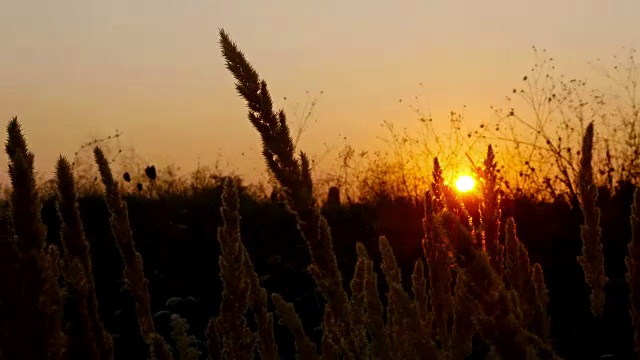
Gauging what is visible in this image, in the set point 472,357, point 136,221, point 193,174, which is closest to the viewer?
point 472,357

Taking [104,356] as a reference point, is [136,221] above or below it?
above

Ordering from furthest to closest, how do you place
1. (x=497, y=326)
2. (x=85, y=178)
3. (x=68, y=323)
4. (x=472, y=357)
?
(x=85, y=178) → (x=472, y=357) → (x=68, y=323) → (x=497, y=326)

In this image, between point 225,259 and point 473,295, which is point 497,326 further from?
point 225,259

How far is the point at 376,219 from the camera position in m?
11.0

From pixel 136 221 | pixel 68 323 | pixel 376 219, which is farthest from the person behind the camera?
pixel 376 219

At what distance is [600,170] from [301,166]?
10139 mm

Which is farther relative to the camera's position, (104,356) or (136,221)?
(136,221)

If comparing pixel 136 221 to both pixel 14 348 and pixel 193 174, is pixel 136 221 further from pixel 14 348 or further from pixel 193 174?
pixel 14 348

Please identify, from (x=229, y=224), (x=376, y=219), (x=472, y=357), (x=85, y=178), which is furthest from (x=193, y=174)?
(x=229, y=224)

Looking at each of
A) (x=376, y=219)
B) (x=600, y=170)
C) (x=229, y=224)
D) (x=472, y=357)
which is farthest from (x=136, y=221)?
(x=229, y=224)

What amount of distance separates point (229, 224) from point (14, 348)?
558 mm

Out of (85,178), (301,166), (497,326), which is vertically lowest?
(497,326)

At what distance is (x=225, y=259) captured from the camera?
63.0 inches

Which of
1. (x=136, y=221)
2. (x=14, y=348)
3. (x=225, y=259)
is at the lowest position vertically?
(x=14, y=348)
